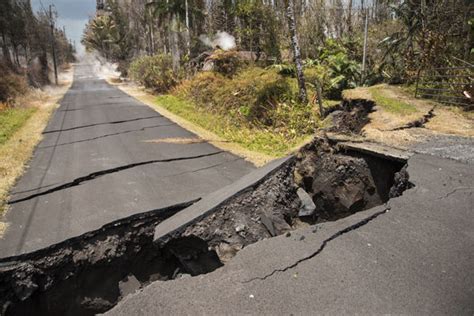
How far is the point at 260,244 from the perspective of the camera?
3.75 meters

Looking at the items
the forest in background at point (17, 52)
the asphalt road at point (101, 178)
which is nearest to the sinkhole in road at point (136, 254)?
the asphalt road at point (101, 178)

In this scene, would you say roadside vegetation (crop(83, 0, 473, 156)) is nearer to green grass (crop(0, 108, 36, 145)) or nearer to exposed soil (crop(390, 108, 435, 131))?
exposed soil (crop(390, 108, 435, 131))

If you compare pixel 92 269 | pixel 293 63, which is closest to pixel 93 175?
pixel 92 269

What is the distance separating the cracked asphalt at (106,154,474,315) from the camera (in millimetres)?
2775

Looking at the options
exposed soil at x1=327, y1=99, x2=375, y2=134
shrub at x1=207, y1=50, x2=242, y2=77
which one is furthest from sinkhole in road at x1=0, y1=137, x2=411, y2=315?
shrub at x1=207, y1=50, x2=242, y2=77

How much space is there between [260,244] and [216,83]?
40.6 feet

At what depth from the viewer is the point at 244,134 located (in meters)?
10.4

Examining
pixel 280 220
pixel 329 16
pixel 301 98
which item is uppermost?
pixel 329 16

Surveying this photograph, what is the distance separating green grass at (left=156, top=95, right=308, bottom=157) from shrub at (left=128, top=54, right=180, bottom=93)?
7145 millimetres

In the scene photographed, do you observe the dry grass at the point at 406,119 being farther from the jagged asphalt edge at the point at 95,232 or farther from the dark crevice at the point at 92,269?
the dark crevice at the point at 92,269

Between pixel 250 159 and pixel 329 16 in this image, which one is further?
pixel 329 16

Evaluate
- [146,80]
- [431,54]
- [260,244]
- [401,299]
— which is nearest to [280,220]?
[260,244]

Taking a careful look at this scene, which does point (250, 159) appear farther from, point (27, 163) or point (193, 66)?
point (193, 66)

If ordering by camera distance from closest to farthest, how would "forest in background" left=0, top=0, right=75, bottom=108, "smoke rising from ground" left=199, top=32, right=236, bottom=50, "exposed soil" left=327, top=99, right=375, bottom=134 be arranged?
"exposed soil" left=327, top=99, right=375, bottom=134
"forest in background" left=0, top=0, right=75, bottom=108
"smoke rising from ground" left=199, top=32, right=236, bottom=50
